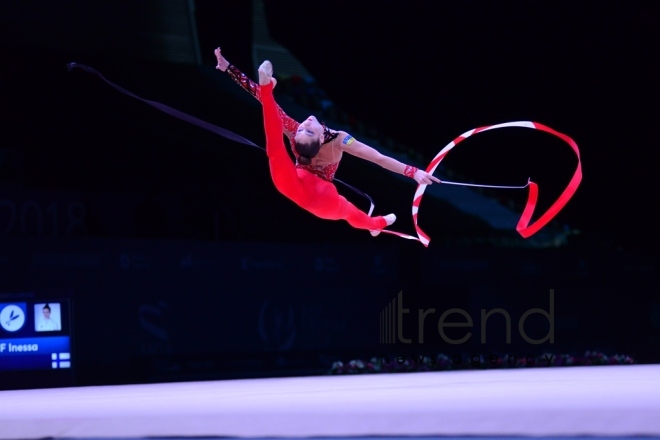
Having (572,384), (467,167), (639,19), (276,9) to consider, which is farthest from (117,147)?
(639,19)

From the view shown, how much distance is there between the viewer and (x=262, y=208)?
29.6 feet

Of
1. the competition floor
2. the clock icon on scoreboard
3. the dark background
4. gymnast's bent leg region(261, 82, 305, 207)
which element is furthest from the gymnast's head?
the clock icon on scoreboard

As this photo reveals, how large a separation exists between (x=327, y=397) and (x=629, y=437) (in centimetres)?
173

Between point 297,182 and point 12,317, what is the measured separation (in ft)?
14.7

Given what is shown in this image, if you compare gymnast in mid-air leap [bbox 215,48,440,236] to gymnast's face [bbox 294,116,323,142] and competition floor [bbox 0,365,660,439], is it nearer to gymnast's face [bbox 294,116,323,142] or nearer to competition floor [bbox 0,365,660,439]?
gymnast's face [bbox 294,116,323,142]

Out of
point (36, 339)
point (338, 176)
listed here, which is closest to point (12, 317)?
point (36, 339)

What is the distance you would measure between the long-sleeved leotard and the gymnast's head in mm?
117

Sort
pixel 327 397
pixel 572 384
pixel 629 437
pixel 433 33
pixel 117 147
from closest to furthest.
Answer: pixel 629 437 → pixel 327 397 → pixel 572 384 → pixel 117 147 → pixel 433 33

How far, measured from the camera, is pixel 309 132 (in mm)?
4723

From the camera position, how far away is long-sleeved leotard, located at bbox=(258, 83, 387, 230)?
170 inches

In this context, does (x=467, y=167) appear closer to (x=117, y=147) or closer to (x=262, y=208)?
(x=262, y=208)

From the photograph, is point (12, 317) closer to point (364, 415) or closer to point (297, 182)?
point (297, 182)

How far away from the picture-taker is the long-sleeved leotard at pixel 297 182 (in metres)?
4.31

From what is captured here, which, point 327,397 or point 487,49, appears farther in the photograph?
point 487,49
